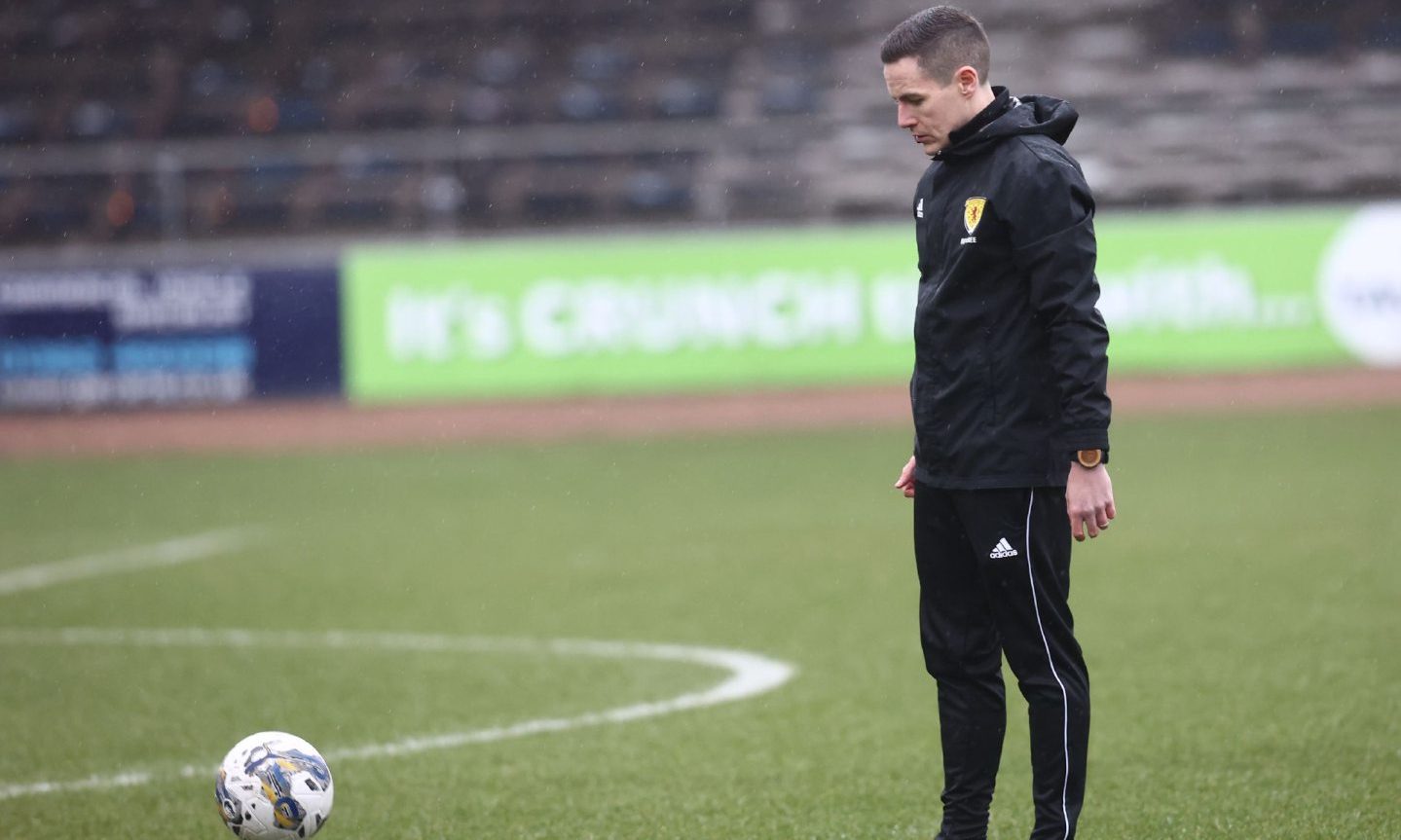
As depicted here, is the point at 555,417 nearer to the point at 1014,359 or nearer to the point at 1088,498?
the point at 1014,359

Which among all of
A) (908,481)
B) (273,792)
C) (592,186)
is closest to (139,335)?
(592,186)

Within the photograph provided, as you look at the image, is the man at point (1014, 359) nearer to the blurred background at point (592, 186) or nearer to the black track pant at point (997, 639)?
the black track pant at point (997, 639)

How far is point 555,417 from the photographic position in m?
17.6

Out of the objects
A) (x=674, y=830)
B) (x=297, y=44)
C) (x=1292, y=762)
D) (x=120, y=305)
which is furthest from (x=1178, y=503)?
(x=297, y=44)

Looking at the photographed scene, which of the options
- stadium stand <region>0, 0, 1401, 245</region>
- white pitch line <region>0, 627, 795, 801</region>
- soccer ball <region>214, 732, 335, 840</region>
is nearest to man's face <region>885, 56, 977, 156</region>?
soccer ball <region>214, 732, 335, 840</region>

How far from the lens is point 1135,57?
23.5 metres

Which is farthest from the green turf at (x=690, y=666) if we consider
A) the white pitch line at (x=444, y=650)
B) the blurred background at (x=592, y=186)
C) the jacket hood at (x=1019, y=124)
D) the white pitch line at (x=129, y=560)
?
the blurred background at (x=592, y=186)

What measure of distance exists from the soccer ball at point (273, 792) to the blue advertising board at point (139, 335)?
13520 millimetres

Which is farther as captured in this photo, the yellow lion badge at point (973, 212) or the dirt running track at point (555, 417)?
the dirt running track at point (555, 417)

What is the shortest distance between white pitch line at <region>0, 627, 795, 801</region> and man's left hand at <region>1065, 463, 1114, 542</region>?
104 inches

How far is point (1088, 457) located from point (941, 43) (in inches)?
38.9

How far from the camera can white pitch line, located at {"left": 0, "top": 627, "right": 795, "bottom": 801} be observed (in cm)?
568

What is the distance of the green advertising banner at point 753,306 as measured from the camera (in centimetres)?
Result: 1780

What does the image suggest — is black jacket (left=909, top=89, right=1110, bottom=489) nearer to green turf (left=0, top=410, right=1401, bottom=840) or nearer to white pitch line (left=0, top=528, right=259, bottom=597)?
green turf (left=0, top=410, right=1401, bottom=840)
